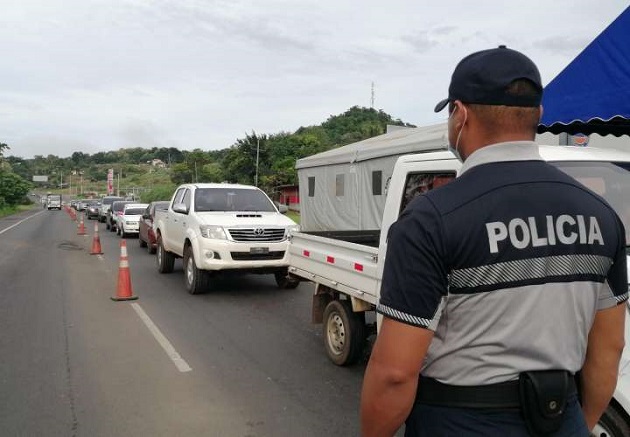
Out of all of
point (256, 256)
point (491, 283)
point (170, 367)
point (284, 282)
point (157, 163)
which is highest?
point (157, 163)

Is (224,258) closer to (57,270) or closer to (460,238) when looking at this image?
(57,270)

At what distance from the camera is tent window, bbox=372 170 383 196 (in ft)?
45.8

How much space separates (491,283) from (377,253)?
3.07 meters

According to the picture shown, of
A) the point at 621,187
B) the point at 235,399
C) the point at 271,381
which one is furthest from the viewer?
the point at 271,381

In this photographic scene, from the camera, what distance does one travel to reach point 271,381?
5348mm

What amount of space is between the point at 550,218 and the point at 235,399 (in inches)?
154

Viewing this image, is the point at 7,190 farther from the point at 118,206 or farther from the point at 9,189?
the point at 118,206

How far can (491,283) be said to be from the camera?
152cm

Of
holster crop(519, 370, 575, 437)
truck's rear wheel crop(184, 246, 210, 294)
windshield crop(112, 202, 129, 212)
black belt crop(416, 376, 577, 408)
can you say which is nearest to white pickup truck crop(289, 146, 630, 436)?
holster crop(519, 370, 575, 437)

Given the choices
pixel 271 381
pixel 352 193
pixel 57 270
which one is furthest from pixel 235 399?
pixel 352 193

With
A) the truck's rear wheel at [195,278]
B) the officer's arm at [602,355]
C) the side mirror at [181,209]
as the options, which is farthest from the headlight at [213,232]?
the officer's arm at [602,355]

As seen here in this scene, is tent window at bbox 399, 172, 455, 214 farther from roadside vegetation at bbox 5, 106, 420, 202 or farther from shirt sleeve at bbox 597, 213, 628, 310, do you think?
roadside vegetation at bbox 5, 106, 420, 202

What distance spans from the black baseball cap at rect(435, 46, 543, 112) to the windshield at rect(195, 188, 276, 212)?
9.34 m

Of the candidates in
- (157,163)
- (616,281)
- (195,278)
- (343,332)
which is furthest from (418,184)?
(157,163)
